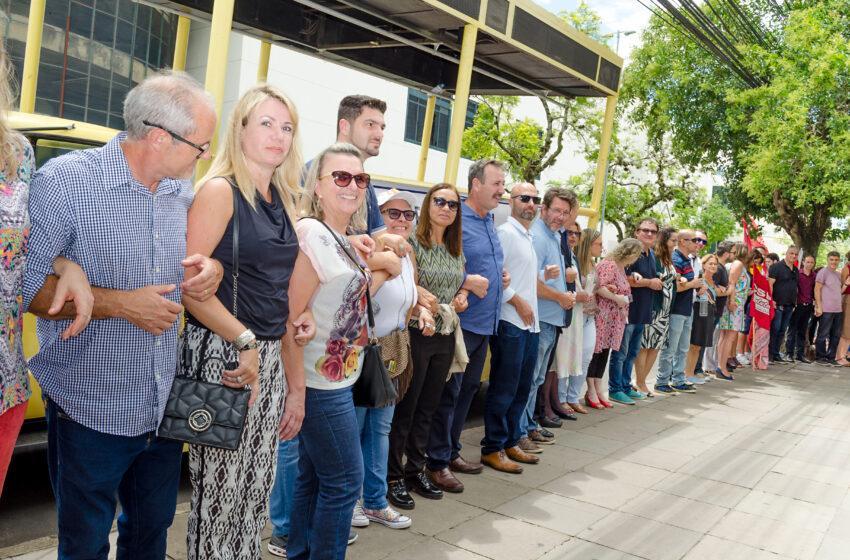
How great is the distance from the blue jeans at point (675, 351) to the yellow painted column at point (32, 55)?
24.1ft

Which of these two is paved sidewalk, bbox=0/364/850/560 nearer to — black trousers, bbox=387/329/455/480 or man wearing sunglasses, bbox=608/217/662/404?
black trousers, bbox=387/329/455/480

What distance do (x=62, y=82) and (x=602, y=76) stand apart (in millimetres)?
18394

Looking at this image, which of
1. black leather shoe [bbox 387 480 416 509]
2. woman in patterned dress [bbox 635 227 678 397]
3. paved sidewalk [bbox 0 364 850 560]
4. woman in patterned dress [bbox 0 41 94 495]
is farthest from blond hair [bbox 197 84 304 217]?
woman in patterned dress [bbox 635 227 678 397]

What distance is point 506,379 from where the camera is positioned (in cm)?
543

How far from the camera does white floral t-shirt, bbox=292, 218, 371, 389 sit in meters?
2.93

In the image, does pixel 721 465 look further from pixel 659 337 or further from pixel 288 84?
pixel 288 84

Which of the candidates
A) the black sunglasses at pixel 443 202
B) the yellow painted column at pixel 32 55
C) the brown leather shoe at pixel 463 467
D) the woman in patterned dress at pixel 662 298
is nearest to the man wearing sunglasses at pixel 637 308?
the woman in patterned dress at pixel 662 298

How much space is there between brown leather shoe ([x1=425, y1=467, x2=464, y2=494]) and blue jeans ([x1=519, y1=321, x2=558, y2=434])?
133 cm

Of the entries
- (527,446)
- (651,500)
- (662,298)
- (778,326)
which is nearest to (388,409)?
(651,500)

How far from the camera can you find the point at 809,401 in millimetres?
9984

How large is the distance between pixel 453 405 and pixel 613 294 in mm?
3361

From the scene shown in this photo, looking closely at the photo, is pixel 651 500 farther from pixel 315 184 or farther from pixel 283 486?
pixel 315 184

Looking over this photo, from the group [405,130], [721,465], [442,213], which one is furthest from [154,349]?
[405,130]

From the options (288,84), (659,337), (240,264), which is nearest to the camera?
(240,264)
